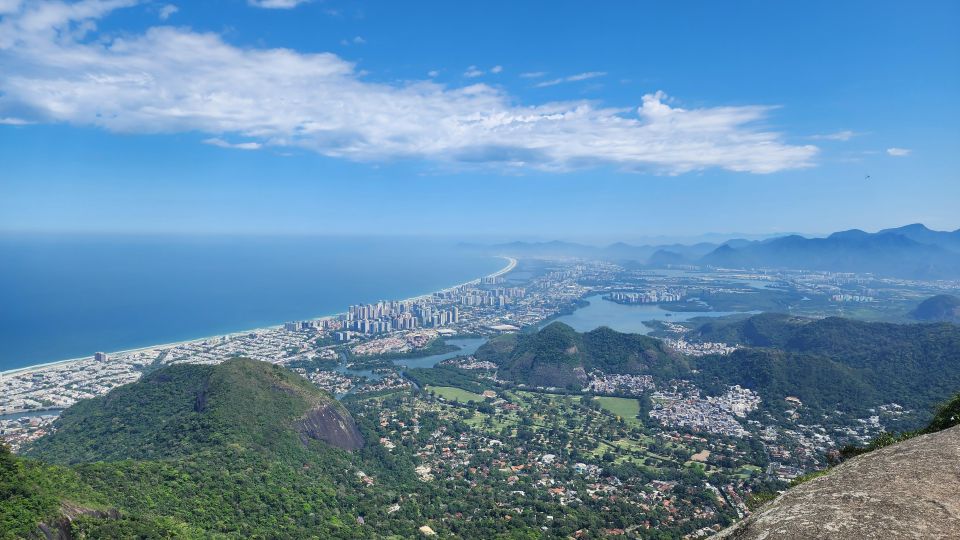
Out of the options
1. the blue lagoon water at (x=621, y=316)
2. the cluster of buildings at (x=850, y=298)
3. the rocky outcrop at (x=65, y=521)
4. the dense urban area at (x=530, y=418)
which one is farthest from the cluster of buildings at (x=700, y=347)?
the rocky outcrop at (x=65, y=521)

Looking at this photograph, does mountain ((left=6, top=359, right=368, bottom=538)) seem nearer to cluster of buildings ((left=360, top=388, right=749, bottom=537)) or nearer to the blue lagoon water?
cluster of buildings ((left=360, top=388, right=749, bottom=537))

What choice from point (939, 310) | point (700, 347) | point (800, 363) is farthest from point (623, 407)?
point (939, 310)

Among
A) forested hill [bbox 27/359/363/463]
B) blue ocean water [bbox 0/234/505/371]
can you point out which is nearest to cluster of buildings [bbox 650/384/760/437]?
forested hill [bbox 27/359/363/463]

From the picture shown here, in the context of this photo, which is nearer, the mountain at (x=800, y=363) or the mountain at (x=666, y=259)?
the mountain at (x=800, y=363)

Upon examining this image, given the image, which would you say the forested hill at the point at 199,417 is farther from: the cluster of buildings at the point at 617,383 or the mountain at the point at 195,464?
the cluster of buildings at the point at 617,383

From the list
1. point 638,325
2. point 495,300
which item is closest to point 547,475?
point 638,325

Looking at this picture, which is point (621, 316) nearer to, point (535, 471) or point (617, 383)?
point (617, 383)
